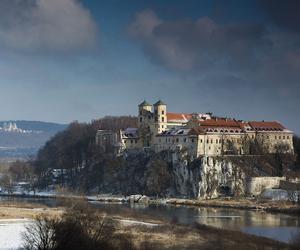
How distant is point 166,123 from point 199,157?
43.5 ft

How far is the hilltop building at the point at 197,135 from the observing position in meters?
97.8

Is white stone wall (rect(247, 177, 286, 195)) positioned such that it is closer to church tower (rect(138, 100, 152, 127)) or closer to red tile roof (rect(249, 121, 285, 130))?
red tile roof (rect(249, 121, 285, 130))

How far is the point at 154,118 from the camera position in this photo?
350 feet

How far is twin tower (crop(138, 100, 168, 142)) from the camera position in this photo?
347 ft

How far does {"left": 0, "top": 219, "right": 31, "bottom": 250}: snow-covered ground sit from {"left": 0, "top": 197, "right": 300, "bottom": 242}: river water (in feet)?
50.5

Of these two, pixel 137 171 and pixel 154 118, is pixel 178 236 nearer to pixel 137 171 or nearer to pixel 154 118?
pixel 137 171

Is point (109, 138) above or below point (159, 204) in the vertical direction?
above

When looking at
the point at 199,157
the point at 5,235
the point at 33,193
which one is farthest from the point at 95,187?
the point at 5,235

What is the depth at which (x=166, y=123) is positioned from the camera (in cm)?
10694

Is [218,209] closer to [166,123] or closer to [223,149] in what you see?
[223,149]

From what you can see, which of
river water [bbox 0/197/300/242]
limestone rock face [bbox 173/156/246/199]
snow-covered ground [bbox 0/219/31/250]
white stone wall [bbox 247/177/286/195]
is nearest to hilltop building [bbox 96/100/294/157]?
limestone rock face [bbox 173/156/246/199]

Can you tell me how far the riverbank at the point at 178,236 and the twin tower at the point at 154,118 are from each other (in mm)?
41545

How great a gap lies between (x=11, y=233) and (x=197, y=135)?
51.0m

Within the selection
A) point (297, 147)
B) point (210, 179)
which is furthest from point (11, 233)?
point (297, 147)
